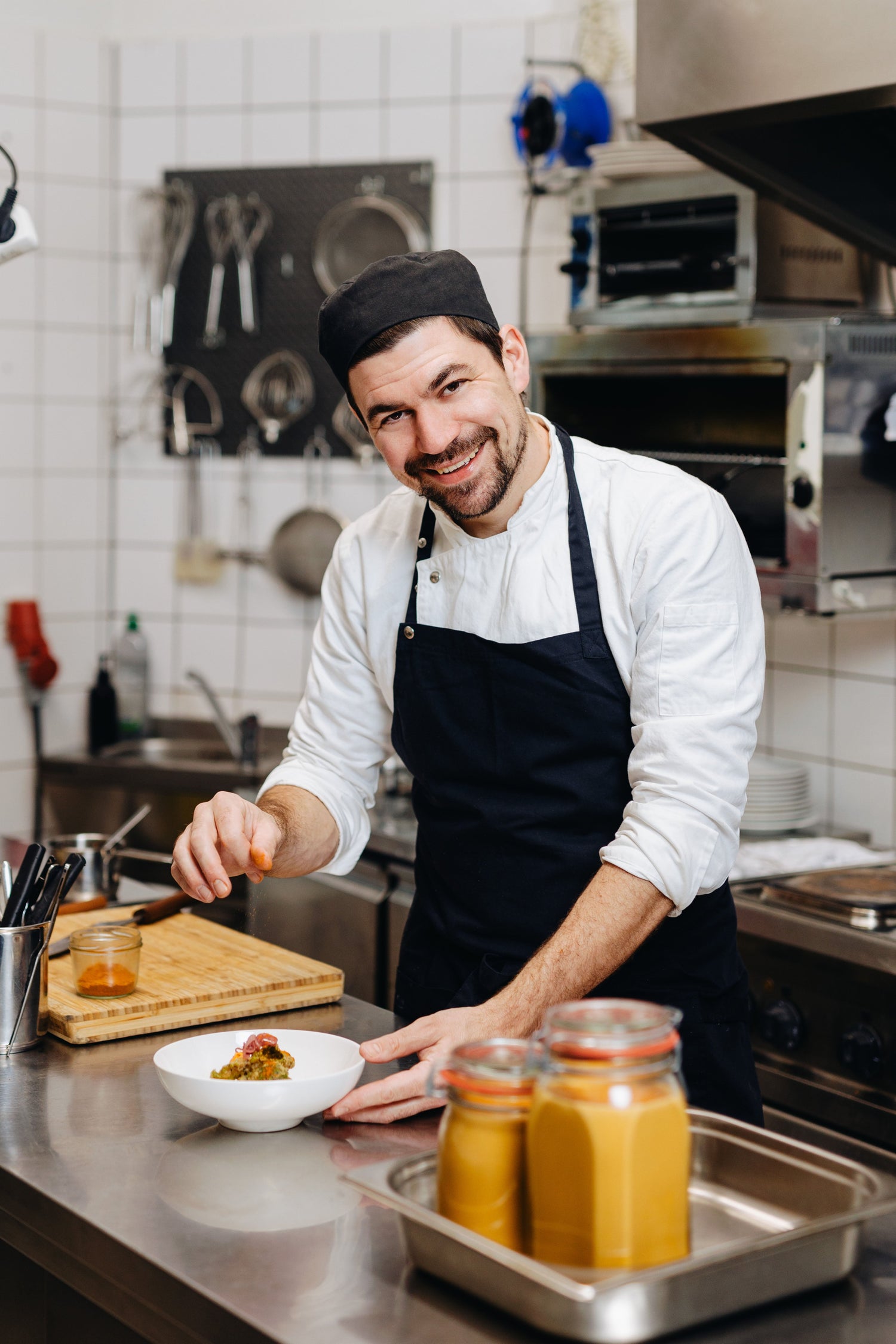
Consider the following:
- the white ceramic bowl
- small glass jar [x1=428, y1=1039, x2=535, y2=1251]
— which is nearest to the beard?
the white ceramic bowl

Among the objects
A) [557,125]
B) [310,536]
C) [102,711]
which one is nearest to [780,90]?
[557,125]

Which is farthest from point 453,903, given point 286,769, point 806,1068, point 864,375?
point 864,375

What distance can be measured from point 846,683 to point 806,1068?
97 cm

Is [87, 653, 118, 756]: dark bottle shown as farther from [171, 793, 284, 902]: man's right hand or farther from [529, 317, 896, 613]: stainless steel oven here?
[171, 793, 284, 902]: man's right hand

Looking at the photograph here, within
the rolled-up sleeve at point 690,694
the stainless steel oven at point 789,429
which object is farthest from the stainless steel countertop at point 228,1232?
the stainless steel oven at point 789,429

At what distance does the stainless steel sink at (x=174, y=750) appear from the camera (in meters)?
4.05

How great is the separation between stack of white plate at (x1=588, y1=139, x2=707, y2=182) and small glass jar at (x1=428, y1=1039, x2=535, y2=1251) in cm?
232

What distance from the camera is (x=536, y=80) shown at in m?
3.61

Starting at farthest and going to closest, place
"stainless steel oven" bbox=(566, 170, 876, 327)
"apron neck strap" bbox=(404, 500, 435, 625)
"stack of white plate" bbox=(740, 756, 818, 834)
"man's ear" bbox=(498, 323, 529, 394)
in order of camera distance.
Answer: "stack of white plate" bbox=(740, 756, 818, 834), "stainless steel oven" bbox=(566, 170, 876, 327), "apron neck strap" bbox=(404, 500, 435, 625), "man's ear" bbox=(498, 323, 529, 394)

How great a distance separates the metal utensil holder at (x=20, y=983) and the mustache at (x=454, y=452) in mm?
663

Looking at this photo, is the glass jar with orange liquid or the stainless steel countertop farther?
the stainless steel countertop

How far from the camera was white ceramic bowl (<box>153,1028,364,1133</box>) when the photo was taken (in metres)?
1.37

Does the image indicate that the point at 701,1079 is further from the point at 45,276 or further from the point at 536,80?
the point at 45,276

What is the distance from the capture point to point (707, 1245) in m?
1.10
